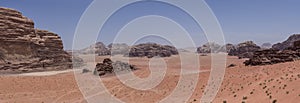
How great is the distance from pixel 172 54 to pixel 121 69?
82.4m

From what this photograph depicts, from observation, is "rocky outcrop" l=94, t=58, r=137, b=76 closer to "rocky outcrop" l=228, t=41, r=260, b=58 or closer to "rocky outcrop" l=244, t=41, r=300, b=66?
"rocky outcrop" l=244, t=41, r=300, b=66

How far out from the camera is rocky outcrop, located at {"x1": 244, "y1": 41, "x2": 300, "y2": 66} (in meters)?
36.8

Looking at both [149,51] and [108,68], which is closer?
[108,68]

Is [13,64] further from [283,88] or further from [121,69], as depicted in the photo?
[283,88]

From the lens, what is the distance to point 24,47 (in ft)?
168

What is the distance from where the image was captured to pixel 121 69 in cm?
4400

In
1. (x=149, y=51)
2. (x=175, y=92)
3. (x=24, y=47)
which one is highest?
(x=149, y=51)

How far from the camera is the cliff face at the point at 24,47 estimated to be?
48.2m

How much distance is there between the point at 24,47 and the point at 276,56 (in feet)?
136

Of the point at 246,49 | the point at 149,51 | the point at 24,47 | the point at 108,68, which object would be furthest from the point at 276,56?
the point at 149,51

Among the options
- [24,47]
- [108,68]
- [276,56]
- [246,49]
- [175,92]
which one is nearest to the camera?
[175,92]

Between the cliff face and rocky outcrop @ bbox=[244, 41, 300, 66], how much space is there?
3577 cm

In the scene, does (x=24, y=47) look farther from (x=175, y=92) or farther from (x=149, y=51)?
(x=149, y=51)

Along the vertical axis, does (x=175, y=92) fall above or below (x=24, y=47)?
below
